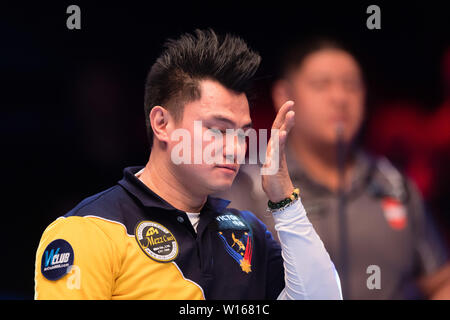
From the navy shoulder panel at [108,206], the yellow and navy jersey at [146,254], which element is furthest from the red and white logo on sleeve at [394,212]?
the navy shoulder panel at [108,206]

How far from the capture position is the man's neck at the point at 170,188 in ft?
6.18

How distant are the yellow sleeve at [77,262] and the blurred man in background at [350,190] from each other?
71.2 inches

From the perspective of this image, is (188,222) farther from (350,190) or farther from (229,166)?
(350,190)

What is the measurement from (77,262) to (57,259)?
0.07m

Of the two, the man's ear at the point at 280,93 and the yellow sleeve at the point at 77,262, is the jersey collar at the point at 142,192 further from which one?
the man's ear at the point at 280,93

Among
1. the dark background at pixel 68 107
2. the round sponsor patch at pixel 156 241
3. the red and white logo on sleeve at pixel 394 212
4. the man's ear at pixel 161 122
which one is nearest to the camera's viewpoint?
the round sponsor patch at pixel 156 241

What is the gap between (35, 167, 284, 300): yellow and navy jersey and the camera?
1.55 metres

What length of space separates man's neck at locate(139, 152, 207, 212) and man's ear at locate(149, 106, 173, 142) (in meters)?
0.09

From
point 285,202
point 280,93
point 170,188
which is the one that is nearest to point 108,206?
point 170,188

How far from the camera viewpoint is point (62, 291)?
4.99 feet

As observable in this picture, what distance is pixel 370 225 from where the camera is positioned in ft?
11.5

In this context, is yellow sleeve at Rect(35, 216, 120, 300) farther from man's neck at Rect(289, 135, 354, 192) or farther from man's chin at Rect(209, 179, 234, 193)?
man's neck at Rect(289, 135, 354, 192)

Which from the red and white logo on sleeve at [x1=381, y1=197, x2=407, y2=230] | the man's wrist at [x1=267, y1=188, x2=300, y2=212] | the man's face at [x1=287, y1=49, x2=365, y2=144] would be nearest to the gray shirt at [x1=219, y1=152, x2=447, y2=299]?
the red and white logo on sleeve at [x1=381, y1=197, x2=407, y2=230]

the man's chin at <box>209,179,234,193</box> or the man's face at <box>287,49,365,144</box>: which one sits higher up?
the man's face at <box>287,49,365,144</box>
